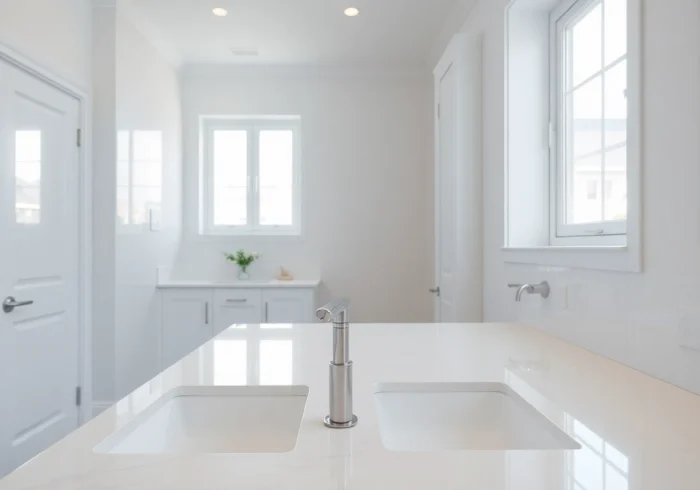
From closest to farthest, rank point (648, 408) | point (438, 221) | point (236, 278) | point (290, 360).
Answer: point (648, 408) → point (290, 360) → point (438, 221) → point (236, 278)

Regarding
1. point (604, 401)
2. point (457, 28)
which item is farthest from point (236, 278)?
point (604, 401)

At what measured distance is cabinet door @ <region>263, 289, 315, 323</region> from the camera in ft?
11.3

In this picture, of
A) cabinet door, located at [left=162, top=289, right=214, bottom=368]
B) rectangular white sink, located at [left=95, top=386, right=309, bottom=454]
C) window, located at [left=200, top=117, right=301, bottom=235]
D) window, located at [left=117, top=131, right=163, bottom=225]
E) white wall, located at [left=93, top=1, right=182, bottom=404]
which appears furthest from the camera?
window, located at [left=200, top=117, right=301, bottom=235]

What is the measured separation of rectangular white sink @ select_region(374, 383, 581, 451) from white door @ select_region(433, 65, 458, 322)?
4.81 feet

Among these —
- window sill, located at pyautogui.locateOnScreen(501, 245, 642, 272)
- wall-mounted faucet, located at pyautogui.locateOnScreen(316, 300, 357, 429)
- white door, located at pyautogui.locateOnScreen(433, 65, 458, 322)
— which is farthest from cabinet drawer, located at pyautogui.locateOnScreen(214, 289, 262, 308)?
wall-mounted faucet, located at pyautogui.locateOnScreen(316, 300, 357, 429)

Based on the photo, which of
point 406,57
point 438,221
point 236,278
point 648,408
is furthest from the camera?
point 236,278

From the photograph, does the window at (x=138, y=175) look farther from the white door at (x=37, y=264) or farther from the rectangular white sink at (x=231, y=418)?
the rectangular white sink at (x=231, y=418)

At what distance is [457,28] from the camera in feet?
9.27

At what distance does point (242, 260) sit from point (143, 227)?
0.84 meters

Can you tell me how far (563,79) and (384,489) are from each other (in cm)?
182

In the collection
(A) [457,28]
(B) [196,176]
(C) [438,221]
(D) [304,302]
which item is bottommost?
(D) [304,302]

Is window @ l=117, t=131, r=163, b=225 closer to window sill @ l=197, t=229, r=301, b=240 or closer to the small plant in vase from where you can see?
window sill @ l=197, t=229, r=301, b=240

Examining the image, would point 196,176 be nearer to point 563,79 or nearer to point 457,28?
point 457,28

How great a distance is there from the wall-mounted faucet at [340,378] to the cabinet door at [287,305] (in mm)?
2737
